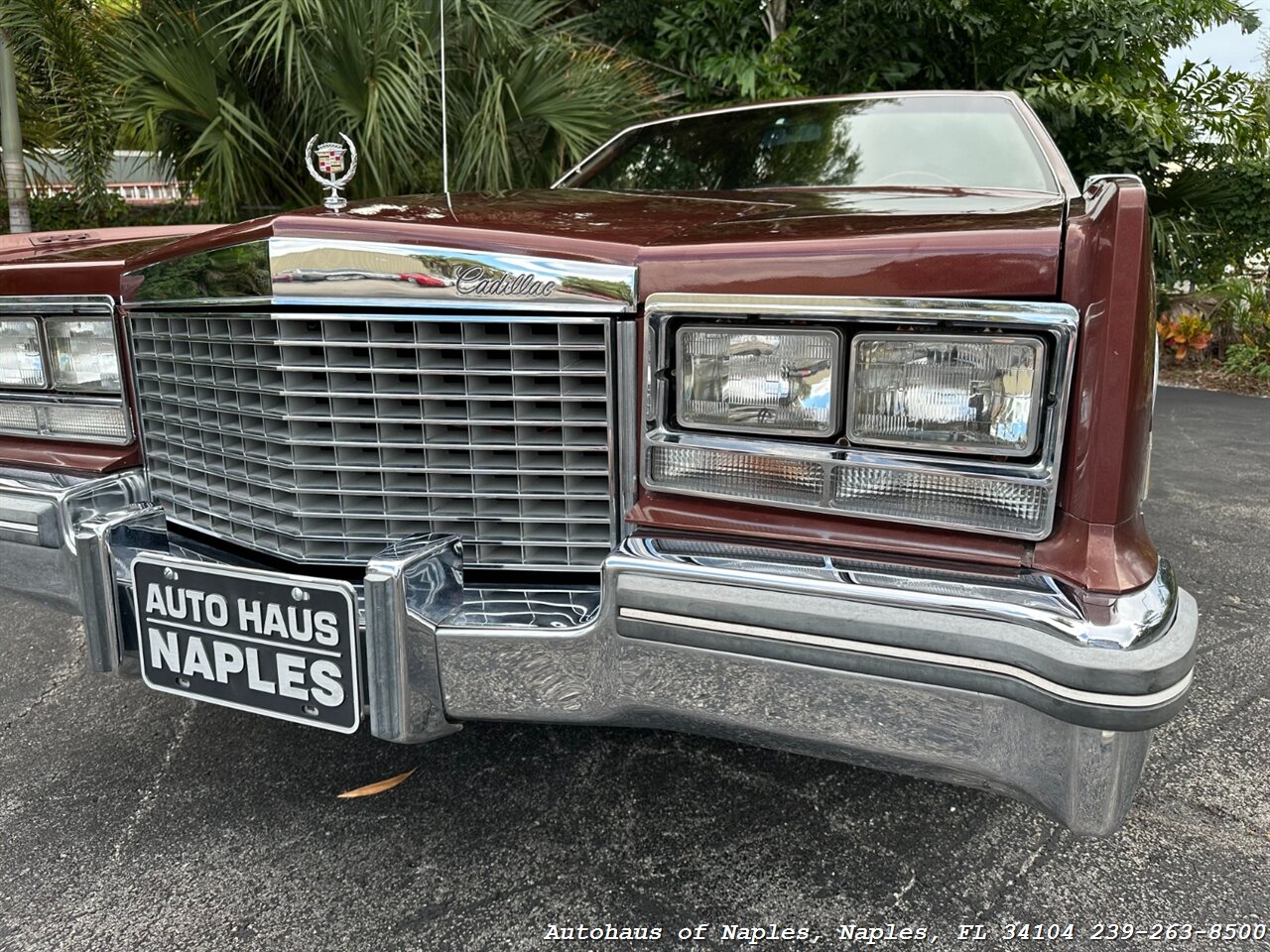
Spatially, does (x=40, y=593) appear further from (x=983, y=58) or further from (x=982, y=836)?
(x=983, y=58)

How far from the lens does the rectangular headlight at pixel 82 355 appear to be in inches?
80.1

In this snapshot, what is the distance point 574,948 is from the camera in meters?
1.57

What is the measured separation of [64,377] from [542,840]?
152 centimetres

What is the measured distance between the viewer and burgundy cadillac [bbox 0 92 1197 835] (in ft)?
4.15

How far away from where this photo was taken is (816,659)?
133 cm

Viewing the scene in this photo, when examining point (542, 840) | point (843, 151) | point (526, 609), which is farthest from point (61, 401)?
point (843, 151)

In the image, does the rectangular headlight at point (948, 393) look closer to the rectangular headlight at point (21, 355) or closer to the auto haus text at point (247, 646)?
the auto haus text at point (247, 646)

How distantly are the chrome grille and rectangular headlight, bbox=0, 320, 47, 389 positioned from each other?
503 millimetres

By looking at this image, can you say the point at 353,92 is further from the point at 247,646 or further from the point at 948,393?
the point at 948,393

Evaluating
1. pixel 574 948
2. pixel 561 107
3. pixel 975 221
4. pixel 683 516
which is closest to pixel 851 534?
pixel 683 516

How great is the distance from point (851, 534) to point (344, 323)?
96 cm

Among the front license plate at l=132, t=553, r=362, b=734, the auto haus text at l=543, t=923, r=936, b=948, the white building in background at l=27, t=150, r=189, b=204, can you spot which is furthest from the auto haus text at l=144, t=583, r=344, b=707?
the white building in background at l=27, t=150, r=189, b=204

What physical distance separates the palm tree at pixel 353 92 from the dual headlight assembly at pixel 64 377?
3.05m

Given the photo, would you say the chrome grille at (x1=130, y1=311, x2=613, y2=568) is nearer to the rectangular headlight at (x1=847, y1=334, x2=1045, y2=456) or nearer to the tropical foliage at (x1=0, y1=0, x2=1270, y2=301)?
the rectangular headlight at (x1=847, y1=334, x2=1045, y2=456)
